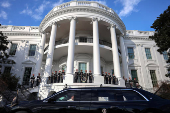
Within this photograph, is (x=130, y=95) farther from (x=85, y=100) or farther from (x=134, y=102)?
(x=85, y=100)

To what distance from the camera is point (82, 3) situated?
15.9 metres

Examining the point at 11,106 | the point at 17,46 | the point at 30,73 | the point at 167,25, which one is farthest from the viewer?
the point at 17,46

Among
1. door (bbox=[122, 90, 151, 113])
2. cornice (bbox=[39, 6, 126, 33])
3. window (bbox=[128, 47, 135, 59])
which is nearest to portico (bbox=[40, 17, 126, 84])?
cornice (bbox=[39, 6, 126, 33])

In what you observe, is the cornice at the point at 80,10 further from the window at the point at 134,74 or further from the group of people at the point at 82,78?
the window at the point at 134,74

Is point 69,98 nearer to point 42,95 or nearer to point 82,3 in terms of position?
point 42,95

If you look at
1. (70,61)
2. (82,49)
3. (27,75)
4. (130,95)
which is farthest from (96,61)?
(27,75)

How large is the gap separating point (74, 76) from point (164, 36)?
10.4 m

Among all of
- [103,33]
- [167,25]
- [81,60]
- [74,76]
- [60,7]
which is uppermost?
[60,7]

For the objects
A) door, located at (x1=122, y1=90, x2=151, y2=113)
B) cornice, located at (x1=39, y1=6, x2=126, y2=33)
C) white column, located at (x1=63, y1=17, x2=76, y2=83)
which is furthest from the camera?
cornice, located at (x1=39, y1=6, x2=126, y2=33)

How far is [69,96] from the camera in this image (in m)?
A: 3.84

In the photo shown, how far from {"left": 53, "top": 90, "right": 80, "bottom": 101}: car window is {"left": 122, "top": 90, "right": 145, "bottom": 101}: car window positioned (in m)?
1.59

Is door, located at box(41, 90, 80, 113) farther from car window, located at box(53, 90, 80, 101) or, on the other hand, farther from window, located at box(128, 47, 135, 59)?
window, located at box(128, 47, 135, 59)

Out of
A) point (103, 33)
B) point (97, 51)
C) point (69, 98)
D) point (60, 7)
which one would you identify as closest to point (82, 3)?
point (60, 7)

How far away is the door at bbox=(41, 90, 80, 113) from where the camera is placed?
351 centimetres
